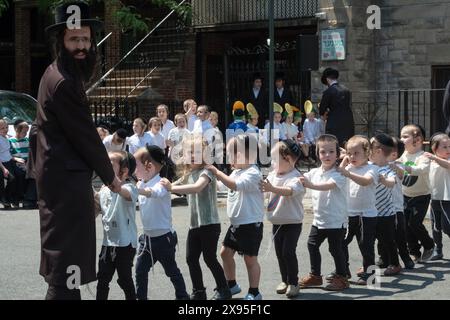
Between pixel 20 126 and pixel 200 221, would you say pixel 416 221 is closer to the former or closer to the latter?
pixel 200 221

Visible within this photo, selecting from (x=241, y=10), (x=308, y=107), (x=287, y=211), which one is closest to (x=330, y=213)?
(x=287, y=211)

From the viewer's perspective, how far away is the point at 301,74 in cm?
2109

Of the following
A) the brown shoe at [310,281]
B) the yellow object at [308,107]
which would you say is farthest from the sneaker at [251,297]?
the yellow object at [308,107]

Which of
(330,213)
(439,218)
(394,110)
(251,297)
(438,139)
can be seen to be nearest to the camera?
(251,297)

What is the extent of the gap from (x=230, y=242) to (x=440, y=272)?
253 centimetres

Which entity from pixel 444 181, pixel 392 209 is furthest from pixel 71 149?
pixel 444 181

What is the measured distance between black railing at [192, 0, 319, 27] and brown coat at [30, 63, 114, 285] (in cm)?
1677

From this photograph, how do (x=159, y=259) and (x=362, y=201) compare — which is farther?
(x=362, y=201)

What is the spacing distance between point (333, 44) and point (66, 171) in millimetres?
14526

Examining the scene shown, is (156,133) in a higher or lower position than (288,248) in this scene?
higher

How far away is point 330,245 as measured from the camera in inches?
317

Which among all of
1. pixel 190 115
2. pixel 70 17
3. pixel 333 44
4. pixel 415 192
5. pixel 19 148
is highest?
pixel 333 44

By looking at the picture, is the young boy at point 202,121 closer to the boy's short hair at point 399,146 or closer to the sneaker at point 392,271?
the boy's short hair at point 399,146
